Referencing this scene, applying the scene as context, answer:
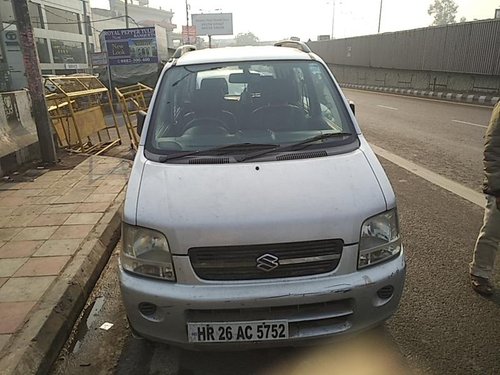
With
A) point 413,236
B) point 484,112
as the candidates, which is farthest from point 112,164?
point 484,112

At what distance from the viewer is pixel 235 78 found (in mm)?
3590

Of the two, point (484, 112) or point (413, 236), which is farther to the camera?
point (484, 112)

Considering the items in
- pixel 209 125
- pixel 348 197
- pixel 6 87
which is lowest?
pixel 6 87

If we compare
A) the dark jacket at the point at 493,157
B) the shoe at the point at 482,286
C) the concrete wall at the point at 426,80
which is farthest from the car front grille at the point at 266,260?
the concrete wall at the point at 426,80

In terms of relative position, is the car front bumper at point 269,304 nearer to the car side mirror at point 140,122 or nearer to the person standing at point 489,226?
the person standing at point 489,226

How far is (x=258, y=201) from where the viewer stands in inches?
93.1

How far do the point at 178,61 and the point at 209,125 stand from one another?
889mm

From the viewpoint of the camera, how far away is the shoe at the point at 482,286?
3.27 meters

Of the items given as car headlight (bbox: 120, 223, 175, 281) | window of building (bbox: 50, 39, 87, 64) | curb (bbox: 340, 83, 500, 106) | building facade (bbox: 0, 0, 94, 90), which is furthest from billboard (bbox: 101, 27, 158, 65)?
window of building (bbox: 50, 39, 87, 64)

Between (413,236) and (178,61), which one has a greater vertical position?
(178,61)

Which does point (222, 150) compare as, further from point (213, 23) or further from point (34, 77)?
point (213, 23)

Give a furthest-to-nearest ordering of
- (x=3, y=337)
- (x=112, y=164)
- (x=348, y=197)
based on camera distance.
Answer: (x=112, y=164) < (x=3, y=337) < (x=348, y=197)

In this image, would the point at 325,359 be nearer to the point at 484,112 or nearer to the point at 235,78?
the point at 235,78

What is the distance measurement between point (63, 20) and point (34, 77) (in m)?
43.9
